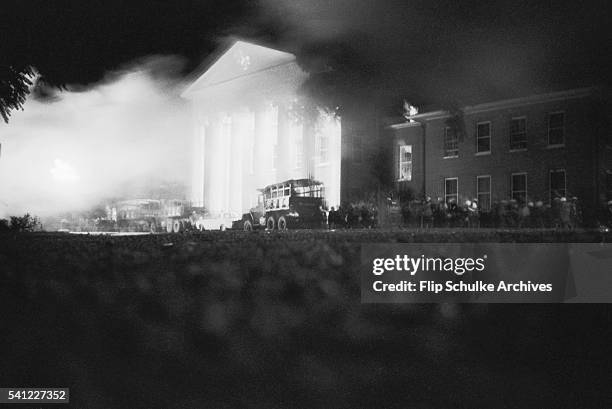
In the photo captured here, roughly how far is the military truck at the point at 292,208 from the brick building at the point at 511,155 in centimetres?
474

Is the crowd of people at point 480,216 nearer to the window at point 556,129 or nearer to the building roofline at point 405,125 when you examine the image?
the window at point 556,129

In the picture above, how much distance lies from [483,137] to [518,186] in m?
2.50

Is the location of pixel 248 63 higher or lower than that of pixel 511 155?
higher

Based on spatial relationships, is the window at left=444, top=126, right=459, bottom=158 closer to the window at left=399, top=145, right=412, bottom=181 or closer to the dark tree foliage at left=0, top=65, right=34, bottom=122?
the window at left=399, top=145, right=412, bottom=181

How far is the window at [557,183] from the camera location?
68.9ft

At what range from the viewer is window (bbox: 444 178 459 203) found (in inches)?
960

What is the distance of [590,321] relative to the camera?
345 centimetres

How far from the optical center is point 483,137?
2353 cm

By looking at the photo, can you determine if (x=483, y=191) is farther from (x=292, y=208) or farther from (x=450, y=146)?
(x=292, y=208)

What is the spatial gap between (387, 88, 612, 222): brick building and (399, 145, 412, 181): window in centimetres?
4

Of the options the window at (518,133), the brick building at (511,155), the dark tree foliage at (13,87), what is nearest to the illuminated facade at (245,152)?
the brick building at (511,155)

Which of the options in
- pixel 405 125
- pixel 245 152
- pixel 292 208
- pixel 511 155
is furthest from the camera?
pixel 245 152

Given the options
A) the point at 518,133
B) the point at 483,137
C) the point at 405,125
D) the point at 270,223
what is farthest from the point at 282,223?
the point at 518,133

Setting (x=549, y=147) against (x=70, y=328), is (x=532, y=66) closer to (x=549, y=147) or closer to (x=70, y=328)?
(x=70, y=328)
